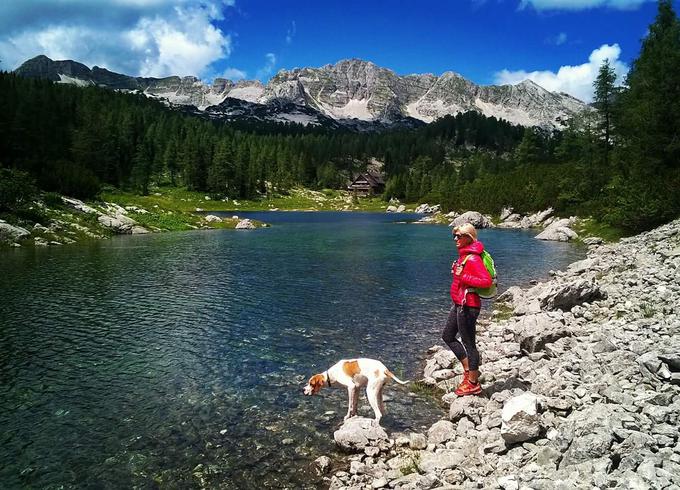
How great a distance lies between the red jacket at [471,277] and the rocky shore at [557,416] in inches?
105

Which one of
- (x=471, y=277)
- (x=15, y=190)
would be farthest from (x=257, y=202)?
(x=471, y=277)

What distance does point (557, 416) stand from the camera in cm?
945

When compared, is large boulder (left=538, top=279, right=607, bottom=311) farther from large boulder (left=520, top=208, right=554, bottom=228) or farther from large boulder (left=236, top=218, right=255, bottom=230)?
large boulder (left=520, top=208, right=554, bottom=228)

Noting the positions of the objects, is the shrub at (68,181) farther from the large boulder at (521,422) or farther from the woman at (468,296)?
the large boulder at (521,422)

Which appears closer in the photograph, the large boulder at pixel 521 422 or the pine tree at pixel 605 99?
the large boulder at pixel 521 422

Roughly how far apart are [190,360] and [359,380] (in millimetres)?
7829

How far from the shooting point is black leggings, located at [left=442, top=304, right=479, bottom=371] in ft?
39.3

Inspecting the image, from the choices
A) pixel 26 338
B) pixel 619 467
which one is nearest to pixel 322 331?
pixel 26 338

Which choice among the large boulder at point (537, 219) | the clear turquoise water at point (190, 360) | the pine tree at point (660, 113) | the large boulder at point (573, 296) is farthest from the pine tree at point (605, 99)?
the large boulder at point (573, 296)

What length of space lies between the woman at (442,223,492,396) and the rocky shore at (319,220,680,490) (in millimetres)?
885

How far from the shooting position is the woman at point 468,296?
11.7 meters

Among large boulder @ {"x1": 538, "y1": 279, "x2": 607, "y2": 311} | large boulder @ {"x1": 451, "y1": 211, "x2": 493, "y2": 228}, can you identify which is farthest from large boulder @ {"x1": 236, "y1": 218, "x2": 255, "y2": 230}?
large boulder @ {"x1": 538, "y1": 279, "x2": 607, "y2": 311}

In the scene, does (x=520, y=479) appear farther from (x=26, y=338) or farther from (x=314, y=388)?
(x=26, y=338)

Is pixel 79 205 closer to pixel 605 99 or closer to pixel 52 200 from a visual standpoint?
pixel 52 200
